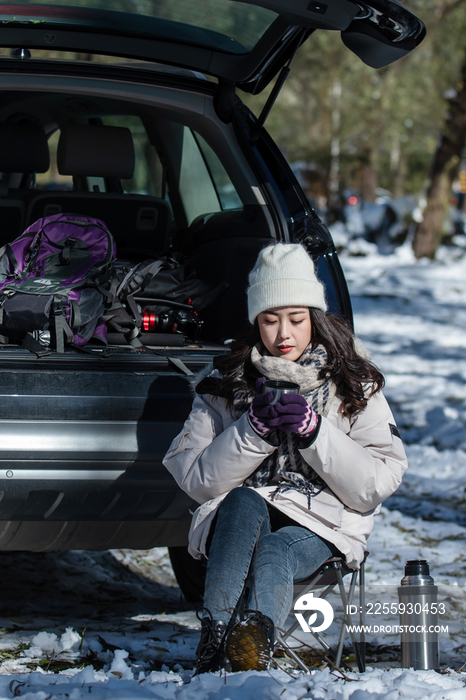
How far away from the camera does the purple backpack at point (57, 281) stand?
118 inches

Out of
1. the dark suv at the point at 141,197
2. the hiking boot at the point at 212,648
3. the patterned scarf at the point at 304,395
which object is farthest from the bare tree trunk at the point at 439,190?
the hiking boot at the point at 212,648

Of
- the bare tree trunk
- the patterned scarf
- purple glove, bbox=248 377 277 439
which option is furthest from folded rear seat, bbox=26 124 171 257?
the bare tree trunk

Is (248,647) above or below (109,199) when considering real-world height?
below

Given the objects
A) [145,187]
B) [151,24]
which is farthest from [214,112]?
[145,187]

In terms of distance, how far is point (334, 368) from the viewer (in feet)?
8.07

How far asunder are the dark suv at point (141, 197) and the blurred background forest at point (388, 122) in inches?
417

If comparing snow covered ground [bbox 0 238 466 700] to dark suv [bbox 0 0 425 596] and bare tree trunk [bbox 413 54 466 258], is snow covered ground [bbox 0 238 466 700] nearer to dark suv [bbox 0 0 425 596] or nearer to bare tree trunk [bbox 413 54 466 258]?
dark suv [bbox 0 0 425 596]

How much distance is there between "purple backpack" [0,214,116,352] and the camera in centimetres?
301

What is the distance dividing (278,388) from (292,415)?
0.27 feet

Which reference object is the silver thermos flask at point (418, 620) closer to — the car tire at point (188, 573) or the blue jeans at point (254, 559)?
the blue jeans at point (254, 559)

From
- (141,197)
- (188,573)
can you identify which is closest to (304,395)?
(188,573)

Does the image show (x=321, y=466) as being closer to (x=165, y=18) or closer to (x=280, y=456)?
(x=280, y=456)

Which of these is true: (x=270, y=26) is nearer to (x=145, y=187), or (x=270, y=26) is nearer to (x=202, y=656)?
(x=145, y=187)

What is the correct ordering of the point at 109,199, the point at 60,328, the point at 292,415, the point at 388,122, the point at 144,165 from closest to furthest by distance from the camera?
the point at 292,415 < the point at 60,328 < the point at 109,199 < the point at 144,165 < the point at 388,122
